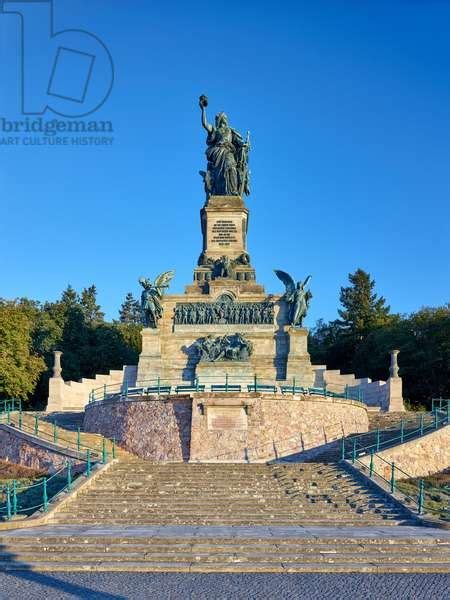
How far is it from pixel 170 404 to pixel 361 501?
10.1m

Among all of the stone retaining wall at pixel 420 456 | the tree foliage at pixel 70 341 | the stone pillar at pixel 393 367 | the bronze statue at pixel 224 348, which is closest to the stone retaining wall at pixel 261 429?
the stone retaining wall at pixel 420 456

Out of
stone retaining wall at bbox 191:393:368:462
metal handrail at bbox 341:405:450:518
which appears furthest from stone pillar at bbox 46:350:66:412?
metal handrail at bbox 341:405:450:518

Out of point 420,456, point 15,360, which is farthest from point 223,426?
point 15,360

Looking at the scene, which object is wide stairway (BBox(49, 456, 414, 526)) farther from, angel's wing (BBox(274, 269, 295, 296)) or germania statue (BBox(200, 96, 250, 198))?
germania statue (BBox(200, 96, 250, 198))

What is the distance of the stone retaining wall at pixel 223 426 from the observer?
27.7 meters

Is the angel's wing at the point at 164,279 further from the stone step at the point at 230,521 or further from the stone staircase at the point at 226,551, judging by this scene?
A: the stone staircase at the point at 226,551

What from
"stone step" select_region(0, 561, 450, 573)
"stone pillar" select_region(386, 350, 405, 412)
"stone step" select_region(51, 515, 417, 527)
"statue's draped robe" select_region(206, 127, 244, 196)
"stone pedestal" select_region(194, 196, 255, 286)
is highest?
"statue's draped robe" select_region(206, 127, 244, 196)

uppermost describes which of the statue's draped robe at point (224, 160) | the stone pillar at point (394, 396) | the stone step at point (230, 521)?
the statue's draped robe at point (224, 160)

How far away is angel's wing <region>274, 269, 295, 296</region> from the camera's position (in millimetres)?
39219

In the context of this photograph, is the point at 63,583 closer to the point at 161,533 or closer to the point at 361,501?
the point at 161,533

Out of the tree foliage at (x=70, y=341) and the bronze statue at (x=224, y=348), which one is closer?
the bronze statue at (x=224, y=348)

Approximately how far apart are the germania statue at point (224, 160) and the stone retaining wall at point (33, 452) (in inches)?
775

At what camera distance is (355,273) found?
64.3 m

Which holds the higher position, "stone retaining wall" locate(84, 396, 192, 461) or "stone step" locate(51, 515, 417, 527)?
"stone retaining wall" locate(84, 396, 192, 461)
